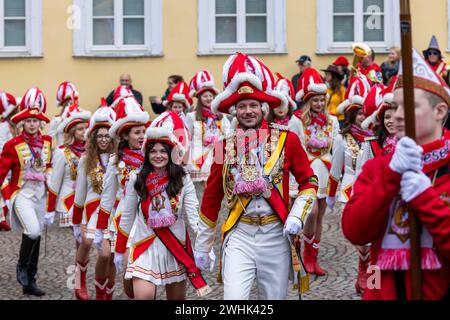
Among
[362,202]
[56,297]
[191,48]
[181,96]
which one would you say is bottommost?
[56,297]

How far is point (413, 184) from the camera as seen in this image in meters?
4.59

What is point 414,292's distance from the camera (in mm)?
4734

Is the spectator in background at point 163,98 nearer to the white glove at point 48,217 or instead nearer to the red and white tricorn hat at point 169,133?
the white glove at point 48,217

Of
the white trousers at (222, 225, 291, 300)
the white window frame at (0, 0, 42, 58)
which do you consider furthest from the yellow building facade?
the white trousers at (222, 225, 291, 300)

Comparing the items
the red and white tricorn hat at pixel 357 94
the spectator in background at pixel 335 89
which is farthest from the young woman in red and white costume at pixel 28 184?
the spectator in background at pixel 335 89

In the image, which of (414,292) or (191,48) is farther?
(191,48)

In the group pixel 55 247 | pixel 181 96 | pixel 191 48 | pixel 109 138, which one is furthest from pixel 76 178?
pixel 191 48

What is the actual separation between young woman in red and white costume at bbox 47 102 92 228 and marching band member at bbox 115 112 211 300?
2688 mm

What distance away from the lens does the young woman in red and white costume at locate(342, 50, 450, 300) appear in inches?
183

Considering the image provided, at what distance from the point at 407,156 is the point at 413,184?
0.42 ft

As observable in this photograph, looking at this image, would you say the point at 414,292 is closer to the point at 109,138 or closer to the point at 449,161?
the point at 449,161

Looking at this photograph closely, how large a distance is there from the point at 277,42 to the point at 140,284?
13531 millimetres

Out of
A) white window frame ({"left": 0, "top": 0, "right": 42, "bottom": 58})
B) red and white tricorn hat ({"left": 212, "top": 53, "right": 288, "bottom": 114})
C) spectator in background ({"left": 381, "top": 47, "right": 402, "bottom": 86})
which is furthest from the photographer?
white window frame ({"left": 0, "top": 0, "right": 42, "bottom": 58})

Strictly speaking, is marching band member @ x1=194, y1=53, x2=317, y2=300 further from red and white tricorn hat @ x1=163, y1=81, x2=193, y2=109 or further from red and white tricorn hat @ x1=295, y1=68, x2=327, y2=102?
red and white tricorn hat @ x1=163, y1=81, x2=193, y2=109
